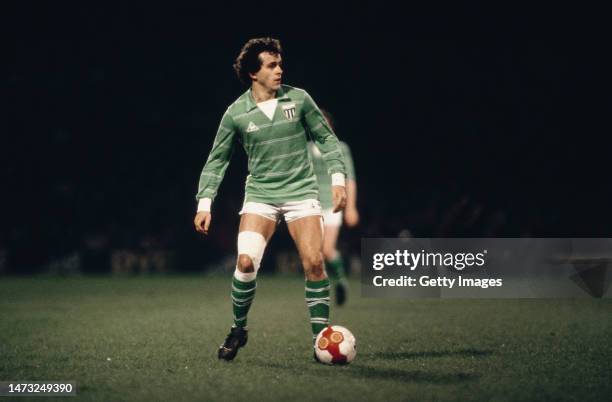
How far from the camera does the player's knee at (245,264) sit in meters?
6.51

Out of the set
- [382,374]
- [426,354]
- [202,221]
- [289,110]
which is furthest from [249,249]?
[426,354]

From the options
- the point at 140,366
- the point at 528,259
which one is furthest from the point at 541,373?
the point at 528,259

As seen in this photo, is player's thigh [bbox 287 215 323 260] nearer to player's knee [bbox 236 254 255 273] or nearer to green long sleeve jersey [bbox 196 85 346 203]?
green long sleeve jersey [bbox 196 85 346 203]

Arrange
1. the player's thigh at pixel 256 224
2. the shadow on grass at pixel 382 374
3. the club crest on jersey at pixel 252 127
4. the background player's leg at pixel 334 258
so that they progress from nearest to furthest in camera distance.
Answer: the shadow on grass at pixel 382 374 → the club crest on jersey at pixel 252 127 → the player's thigh at pixel 256 224 → the background player's leg at pixel 334 258

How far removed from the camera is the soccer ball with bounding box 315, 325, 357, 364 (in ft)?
20.2

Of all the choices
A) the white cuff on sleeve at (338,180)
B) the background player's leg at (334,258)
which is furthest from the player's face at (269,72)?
the background player's leg at (334,258)

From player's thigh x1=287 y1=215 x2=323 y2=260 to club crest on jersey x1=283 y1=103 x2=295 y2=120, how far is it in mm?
708

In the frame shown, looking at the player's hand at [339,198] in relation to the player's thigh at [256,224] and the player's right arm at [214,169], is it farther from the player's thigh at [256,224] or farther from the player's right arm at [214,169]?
the player's right arm at [214,169]

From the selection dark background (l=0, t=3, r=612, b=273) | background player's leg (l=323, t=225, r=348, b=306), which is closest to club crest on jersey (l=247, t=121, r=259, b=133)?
background player's leg (l=323, t=225, r=348, b=306)

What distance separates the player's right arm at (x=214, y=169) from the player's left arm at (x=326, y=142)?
54 centimetres

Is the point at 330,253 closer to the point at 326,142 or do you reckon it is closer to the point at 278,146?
the point at 326,142

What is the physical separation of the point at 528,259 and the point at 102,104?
9.48 meters

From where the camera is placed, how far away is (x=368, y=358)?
6723 millimetres

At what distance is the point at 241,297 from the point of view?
263 inches
